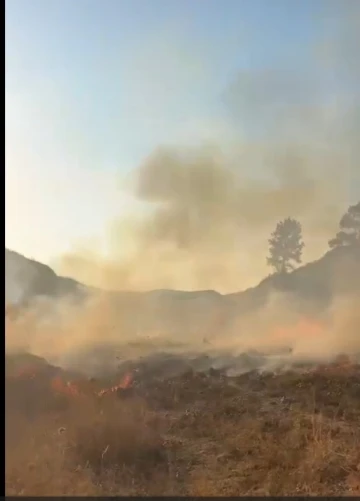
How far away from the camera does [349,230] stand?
1693 millimetres

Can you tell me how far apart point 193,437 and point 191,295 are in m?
0.46

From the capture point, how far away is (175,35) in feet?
5.66

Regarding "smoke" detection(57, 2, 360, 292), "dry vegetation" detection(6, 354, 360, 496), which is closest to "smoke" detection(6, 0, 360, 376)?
"smoke" detection(57, 2, 360, 292)

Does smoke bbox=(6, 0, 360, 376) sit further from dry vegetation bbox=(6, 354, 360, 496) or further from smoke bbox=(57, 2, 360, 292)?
dry vegetation bbox=(6, 354, 360, 496)

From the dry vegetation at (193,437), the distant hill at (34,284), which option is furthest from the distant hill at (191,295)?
the dry vegetation at (193,437)

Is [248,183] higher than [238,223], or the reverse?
[248,183]

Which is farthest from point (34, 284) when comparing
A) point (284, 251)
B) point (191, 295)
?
point (284, 251)

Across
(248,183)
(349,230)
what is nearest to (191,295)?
(248,183)

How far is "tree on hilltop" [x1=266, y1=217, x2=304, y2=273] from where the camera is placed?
5.49 feet

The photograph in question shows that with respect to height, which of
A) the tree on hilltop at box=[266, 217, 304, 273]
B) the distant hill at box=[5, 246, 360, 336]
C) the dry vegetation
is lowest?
the dry vegetation

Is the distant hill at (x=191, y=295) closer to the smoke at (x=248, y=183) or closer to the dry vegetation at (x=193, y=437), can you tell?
the smoke at (x=248, y=183)

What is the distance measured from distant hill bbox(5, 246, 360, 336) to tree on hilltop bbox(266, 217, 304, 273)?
0.03 meters

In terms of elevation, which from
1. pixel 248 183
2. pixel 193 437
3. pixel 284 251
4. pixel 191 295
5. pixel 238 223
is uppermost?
pixel 248 183

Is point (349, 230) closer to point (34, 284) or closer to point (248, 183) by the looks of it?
point (248, 183)
